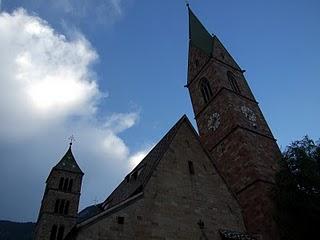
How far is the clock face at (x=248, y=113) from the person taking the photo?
86.8 ft

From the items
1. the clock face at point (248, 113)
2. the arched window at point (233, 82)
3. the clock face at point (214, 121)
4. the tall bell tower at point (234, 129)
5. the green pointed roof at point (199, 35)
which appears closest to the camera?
the tall bell tower at point (234, 129)

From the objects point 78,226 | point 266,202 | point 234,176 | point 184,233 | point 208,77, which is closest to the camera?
point 78,226

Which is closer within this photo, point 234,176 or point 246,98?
point 234,176

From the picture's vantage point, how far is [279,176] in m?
20.8

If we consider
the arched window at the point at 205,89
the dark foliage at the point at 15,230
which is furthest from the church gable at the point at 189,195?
the dark foliage at the point at 15,230

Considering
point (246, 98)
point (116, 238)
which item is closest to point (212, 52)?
point (246, 98)

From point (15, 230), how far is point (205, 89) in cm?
13811

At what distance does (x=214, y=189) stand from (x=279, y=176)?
560 cm

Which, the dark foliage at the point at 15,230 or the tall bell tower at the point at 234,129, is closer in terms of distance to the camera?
the tall bell tower at the point at 234,129

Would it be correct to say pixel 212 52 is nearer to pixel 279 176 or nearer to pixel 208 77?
pixel 208 77

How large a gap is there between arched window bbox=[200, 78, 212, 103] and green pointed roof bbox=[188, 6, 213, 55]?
3020 millimetres

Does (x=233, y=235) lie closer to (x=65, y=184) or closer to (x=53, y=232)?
(x=53, y=232)

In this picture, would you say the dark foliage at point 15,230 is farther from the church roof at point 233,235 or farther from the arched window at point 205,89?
the church roof at point 233,235

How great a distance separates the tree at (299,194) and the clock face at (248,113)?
5906 millimetres
